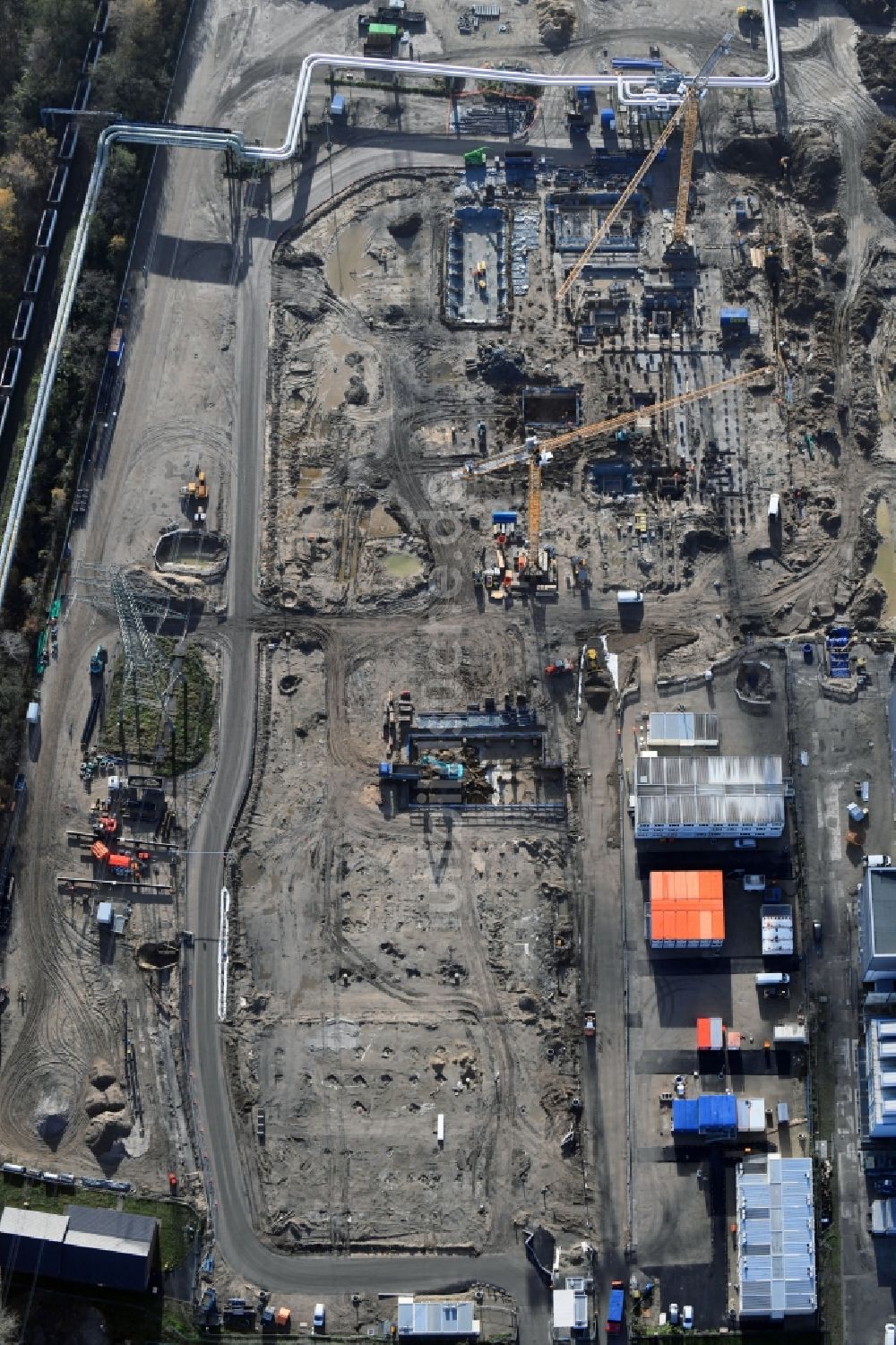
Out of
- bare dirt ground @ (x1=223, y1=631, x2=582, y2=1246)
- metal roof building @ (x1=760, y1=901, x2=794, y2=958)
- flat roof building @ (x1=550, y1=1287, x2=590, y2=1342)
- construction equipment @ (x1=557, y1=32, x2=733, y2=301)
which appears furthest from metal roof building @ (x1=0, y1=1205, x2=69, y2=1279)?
construction equipment @ (x1=557, y1=32, x2=733, y2=301)

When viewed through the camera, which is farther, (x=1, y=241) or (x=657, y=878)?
(x=1, y=241)

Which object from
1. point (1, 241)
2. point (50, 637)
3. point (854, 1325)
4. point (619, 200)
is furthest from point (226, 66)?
point (854, 1325)

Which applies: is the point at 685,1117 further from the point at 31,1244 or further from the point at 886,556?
the point at 31,1244

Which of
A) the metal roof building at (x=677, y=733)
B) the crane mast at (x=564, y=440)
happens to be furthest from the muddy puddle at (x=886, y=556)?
the metal roof building at (x=677, y=733)

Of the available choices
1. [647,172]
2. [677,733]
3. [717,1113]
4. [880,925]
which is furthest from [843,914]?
[647,172]

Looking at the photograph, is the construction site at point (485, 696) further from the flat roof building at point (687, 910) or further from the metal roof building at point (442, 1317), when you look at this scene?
the metal roof building at point (442, 1317)

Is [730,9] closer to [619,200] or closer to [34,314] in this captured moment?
[619,200]
